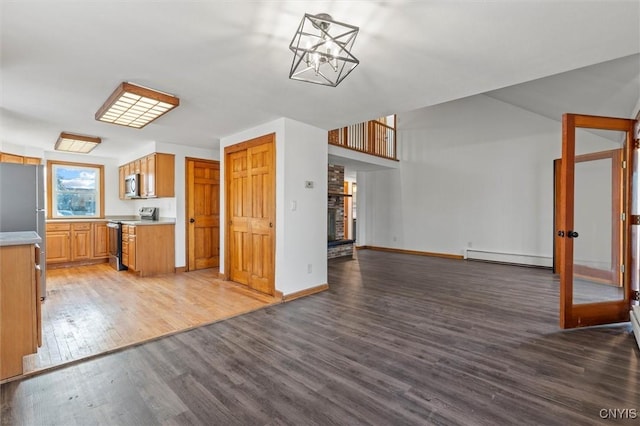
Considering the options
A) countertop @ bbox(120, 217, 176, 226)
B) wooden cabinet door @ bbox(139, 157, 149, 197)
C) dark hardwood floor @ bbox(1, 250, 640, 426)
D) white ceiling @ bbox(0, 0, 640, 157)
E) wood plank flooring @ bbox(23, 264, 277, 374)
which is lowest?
dark hardwood floor @ bbox(1, 250, 640, 426)

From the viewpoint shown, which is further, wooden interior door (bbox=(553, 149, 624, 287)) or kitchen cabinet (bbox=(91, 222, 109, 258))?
kitchen cabinet (bbox=(91, 222, 109, 258))

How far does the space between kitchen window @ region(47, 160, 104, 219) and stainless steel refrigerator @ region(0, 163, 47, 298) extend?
3.23 m

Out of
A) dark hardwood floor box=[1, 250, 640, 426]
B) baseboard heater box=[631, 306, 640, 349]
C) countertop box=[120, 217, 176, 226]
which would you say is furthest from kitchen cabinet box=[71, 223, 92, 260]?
baseboard heater box=[631, 306, 640, 349]

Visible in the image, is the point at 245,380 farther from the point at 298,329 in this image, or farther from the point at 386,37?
the point at 386,37

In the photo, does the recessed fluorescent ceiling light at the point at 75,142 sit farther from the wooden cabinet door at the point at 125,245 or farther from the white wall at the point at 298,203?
the white wall at the point at 298,203

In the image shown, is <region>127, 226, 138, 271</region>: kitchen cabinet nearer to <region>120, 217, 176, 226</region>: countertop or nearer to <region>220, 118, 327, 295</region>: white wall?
<region>120, 217, 176, 226</region>: countertop

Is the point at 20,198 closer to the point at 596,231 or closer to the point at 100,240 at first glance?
the point at 100,240

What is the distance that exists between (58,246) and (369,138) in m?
6.89

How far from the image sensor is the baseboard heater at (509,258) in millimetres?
5824

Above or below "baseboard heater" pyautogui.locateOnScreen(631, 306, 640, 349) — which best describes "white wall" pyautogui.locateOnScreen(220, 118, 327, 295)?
above

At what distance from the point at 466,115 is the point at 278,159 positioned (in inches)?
209

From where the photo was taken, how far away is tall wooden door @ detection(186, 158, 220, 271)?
5449 mm

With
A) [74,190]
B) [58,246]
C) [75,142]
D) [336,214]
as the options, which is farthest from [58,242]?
[336,214]

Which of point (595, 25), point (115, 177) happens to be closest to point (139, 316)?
point (595, 25)
